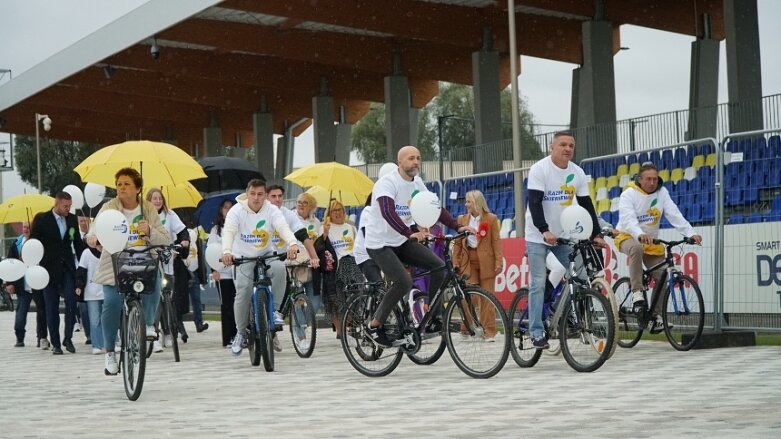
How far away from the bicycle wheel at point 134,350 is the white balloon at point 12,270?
766 centimetres

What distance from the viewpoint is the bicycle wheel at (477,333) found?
10836 mm

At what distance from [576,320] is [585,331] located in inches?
4.7

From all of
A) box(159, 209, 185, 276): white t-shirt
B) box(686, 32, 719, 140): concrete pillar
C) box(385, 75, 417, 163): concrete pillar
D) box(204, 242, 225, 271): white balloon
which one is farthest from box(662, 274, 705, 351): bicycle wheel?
box(385, 75, 417, 163): concrete pillar

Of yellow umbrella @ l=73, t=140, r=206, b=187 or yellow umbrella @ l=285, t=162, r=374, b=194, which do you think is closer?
yellow umbrella @ l=73, t=140, r=206, b=187

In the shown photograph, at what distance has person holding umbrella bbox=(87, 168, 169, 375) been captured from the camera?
1141cm

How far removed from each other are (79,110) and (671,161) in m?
47.0

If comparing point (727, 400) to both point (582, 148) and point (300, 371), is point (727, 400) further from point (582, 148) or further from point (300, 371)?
point (582, 148)

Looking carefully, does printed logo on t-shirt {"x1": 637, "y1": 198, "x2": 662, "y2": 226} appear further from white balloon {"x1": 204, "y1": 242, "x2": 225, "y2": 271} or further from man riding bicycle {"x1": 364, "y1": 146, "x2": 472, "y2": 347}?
white balloon {"x1": 204, "y1": 242, "x2": 225, "y2": 271}

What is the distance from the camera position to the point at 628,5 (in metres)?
38.4

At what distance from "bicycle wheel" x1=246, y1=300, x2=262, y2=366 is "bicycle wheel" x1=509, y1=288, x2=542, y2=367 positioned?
8.27 feet

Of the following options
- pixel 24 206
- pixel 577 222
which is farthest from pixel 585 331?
pixel 24 206

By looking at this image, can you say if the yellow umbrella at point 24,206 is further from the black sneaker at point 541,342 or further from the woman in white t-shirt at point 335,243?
the black sneaker at point 541,342

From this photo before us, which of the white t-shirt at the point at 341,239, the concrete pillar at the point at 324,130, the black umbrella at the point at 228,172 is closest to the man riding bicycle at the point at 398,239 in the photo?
the white t-shirt at the point at 341,239

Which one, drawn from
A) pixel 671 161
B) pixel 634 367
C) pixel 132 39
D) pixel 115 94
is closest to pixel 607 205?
pixel 671 161
